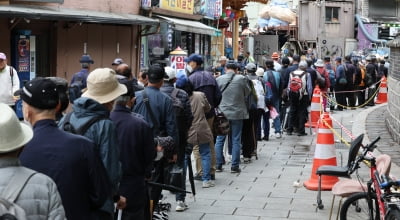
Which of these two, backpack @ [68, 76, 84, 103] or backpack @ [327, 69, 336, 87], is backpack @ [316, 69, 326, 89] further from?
backpack @ [68, 76, 84, 103]

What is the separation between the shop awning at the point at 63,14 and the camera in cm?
1434

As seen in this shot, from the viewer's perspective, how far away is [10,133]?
11.0 ft

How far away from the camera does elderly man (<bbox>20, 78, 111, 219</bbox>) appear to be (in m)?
3.95

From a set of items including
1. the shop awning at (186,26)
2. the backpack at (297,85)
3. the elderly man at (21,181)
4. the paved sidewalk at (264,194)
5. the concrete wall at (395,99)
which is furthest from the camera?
the shop awning at (186,26)

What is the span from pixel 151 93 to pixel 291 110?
337 inches

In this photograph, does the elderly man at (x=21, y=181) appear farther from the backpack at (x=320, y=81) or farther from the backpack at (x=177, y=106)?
the backpack at (x=320, y=81)

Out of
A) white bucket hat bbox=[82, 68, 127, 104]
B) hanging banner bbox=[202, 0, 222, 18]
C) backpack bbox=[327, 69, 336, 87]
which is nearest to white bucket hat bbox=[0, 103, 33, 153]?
white bucket hat bbox=[82, 68, 127, 104]

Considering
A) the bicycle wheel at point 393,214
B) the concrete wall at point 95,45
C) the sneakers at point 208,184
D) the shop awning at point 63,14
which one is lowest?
the sneakers at point 208,184

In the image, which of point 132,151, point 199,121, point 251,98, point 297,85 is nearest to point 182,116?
point 199,121

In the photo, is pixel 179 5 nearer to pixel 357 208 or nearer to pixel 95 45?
pixel 95 45

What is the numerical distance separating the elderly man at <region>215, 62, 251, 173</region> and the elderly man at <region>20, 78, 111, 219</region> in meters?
6.59

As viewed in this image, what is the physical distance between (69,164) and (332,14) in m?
42.3

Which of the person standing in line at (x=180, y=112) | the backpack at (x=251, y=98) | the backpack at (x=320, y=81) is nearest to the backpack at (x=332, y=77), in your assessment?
the backpack at (x=320, y=81)

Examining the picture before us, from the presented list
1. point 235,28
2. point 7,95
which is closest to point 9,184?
point 7,95
